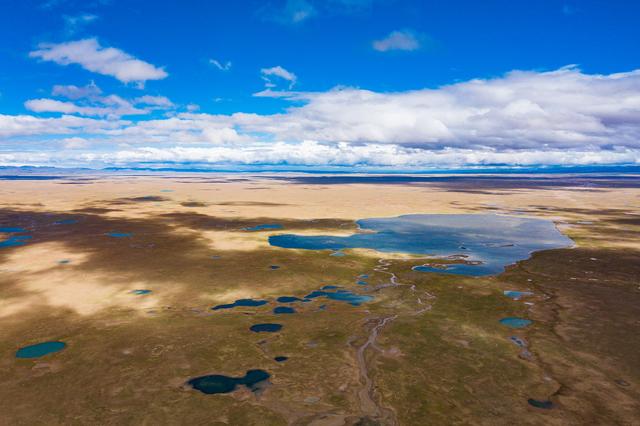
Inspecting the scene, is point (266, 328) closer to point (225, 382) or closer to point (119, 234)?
point (225, 382)

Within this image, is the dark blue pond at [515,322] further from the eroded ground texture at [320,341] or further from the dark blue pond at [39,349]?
the dark blue pond at [39,349]

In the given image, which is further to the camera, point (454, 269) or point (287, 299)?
point (454, 269)

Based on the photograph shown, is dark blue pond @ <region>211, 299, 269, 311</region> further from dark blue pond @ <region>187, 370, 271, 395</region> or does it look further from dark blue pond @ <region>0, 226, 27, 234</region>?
dark blue pond @ <region>0, 226, 27, 234</region>

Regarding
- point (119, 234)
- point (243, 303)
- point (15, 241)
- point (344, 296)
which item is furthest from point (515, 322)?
point (15, 241)

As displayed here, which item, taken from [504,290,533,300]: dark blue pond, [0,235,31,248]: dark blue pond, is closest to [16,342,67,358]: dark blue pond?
[504,290,533,300]: dark blue pond

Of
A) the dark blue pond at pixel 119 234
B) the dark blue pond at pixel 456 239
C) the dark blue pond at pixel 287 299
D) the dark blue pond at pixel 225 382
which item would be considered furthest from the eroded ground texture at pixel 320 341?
the dark blue pond at pixel 119 234

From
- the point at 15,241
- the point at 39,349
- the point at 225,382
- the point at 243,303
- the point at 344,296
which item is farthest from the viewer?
the point at 15,241
